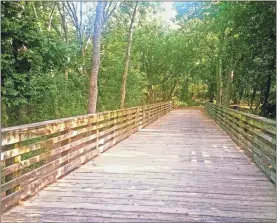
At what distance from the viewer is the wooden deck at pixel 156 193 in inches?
148

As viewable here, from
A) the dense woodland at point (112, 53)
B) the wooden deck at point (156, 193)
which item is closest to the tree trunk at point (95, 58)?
the dense woodland at point (112, 53)

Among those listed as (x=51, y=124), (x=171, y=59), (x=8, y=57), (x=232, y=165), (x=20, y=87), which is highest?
(x=171, y=59)

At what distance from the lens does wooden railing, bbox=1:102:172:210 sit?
3.97 m

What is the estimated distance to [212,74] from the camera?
108ft

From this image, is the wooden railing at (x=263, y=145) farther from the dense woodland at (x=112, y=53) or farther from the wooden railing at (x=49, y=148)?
the wooden railing at (x=49, y=148)

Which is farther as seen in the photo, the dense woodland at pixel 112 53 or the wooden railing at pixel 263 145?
the dense woodland at pixel 112 53

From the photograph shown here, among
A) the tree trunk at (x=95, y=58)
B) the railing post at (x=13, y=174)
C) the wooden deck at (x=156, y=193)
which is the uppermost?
the tree trunk at (x=95, y=58)

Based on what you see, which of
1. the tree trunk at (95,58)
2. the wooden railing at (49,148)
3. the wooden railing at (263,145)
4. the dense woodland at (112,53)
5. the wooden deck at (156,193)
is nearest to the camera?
the wooden deck at (156,193)

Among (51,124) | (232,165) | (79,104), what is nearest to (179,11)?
(79,104)

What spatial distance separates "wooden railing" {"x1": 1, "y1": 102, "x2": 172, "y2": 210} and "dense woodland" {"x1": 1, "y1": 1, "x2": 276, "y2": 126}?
1.97 metres

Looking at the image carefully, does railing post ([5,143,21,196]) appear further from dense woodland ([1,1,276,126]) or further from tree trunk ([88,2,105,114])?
tree trunk ([88,2,105,114])

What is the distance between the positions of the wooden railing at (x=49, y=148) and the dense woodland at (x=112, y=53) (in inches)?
77.6

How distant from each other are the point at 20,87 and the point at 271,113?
898 cm

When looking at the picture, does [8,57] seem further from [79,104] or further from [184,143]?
[79,104]
